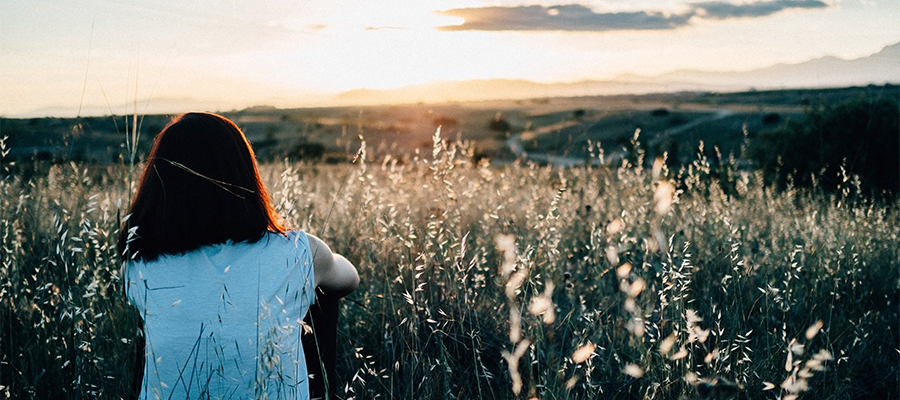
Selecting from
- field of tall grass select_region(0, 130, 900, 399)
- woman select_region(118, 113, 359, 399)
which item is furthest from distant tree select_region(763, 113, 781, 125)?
woman select_region(118, 113, 359, 399)

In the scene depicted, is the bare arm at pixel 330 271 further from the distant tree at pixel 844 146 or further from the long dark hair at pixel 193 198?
the distant tree at pixel 844 146

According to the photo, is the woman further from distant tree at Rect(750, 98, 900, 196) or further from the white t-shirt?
distant tree at Rect(750, 98, 900, 196)

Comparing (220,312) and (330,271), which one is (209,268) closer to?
(220,312)

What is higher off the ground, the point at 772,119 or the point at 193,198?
the point at 772,119

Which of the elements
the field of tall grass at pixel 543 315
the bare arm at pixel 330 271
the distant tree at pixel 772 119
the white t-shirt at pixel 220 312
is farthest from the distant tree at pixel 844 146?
the distant tree at pixel 772 119

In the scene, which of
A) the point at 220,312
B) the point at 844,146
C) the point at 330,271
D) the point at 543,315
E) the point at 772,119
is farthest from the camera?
the point at 772,119

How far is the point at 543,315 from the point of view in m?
2.11

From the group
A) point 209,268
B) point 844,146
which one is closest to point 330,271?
point 209,268

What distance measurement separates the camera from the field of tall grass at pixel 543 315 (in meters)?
A: 1.84

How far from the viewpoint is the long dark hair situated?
65.2 inches

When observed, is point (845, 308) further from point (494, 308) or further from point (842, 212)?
point (494, 308)

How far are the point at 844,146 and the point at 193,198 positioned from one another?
9.08 meters

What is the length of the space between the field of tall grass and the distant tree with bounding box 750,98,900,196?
461 centimetres

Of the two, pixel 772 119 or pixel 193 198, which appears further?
pixel 772 119
